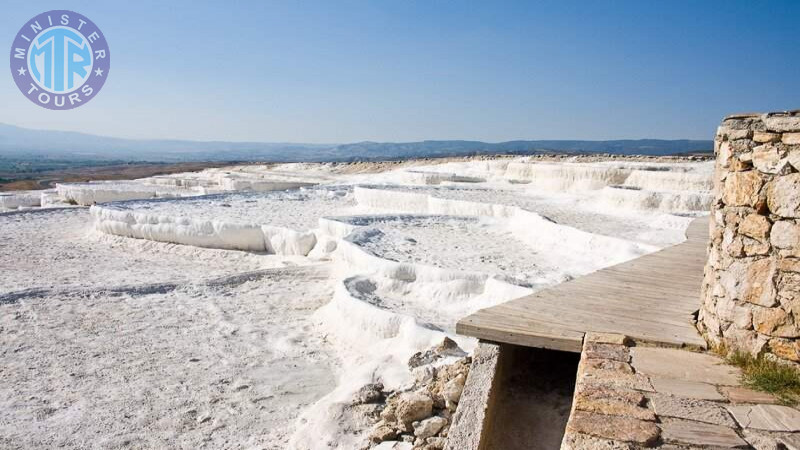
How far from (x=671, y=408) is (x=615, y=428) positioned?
0.87 feet

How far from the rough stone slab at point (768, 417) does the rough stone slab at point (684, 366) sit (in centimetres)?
22

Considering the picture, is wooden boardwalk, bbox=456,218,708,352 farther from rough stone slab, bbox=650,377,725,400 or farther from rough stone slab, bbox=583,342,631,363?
rough stone slab, bbox=650,377,725,400

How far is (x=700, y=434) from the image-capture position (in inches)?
75.9

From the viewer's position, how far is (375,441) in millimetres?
3336

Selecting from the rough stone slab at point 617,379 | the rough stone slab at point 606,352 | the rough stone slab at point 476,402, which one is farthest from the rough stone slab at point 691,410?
the rough stone slab at point 476,402

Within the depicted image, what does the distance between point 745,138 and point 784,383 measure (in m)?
1.04

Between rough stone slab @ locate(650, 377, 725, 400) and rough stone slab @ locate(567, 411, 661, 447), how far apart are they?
0.29 m

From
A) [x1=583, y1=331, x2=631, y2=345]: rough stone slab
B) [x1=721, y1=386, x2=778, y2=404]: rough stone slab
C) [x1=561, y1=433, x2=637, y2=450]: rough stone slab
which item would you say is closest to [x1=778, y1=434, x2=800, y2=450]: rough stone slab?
[x1=721, y1=386, x2=778, y2=404]: rough stone slab

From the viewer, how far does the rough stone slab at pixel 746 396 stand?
7.06 ft

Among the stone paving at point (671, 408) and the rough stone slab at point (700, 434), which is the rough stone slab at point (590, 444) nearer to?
the stone paving at point (671, 408)

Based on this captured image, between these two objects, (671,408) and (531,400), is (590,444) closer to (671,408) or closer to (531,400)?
(671,408)

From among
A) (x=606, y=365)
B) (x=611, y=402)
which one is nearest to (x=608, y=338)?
(x=606, y=365)

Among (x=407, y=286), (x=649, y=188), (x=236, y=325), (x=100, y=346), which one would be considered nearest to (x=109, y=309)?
(x=100, y=346)

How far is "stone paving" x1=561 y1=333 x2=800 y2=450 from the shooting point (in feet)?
6.26
